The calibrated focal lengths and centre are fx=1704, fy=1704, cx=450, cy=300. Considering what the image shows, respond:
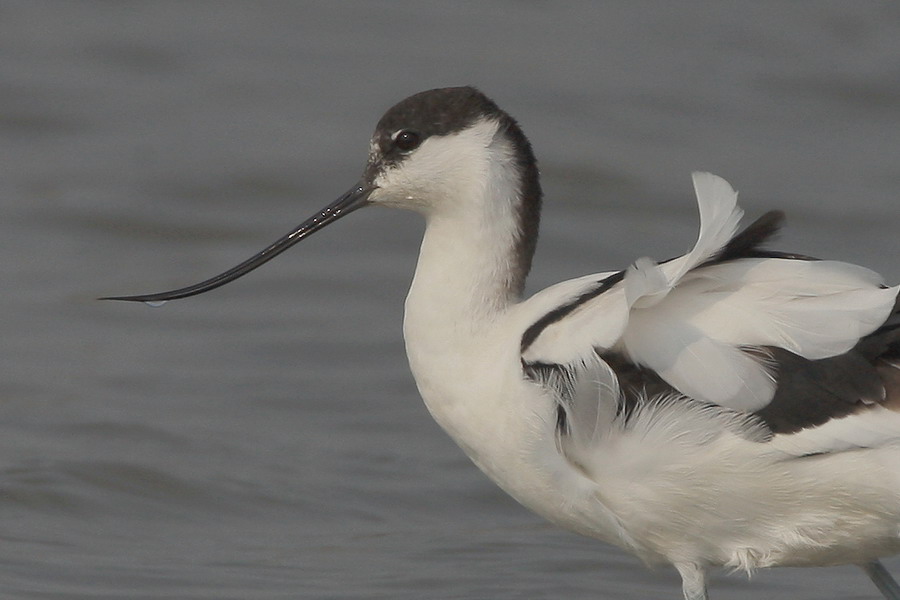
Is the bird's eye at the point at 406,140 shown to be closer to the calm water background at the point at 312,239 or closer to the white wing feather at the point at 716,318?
the white wing feather at the point at 716,318

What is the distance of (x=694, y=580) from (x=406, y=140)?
1365mm

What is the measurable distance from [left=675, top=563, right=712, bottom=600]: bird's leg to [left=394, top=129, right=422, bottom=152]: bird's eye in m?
1.29

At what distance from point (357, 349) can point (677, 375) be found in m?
3.64

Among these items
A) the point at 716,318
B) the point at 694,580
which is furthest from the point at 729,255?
the point at 694,580

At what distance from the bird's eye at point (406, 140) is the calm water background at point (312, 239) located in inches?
62.1

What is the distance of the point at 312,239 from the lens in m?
8.69

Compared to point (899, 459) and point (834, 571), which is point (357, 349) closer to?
point (834, 571)

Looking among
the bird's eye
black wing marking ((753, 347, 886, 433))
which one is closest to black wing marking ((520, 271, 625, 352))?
black wing marking ((753, 347, 886, 433))

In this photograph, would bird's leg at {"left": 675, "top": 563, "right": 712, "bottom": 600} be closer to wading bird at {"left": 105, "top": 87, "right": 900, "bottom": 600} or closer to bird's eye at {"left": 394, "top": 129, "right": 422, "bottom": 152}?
wading bird at {"left": 105, "top": 87, "right": 900, "bottom": 600}

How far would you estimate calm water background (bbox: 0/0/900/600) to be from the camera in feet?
18.9

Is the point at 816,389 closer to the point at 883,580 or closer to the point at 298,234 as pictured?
the point at 883,580

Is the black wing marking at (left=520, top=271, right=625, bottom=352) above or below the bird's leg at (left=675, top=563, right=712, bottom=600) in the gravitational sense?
above

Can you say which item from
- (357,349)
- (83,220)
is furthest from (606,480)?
(83,220)

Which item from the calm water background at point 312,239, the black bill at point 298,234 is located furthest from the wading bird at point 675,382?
the calm water background at point 312,239
